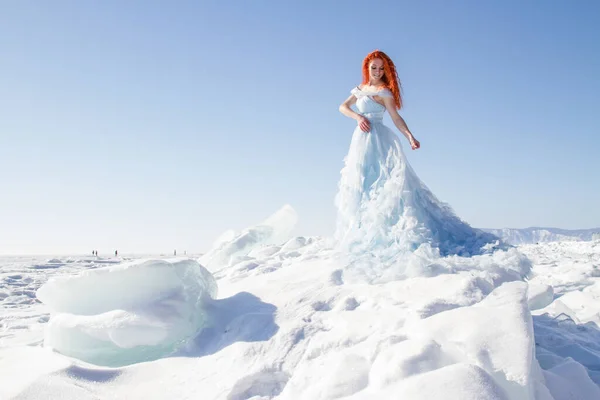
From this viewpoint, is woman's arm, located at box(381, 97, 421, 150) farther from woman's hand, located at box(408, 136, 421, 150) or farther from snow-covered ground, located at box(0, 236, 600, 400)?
snow-covered ground, located at box(0, 236, 600, 400)

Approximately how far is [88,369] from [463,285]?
2.45 m

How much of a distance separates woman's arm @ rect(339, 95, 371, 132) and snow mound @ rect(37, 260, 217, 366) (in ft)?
6.55

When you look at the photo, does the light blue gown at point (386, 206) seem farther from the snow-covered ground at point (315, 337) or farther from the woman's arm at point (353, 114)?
the snow-covered ground at point (315, 337)

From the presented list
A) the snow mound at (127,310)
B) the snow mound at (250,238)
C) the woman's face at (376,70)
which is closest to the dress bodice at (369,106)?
the woman's face at (376,70)

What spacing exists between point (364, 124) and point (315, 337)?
221cm

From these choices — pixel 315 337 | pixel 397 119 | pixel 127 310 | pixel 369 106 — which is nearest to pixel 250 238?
pixel 369 106

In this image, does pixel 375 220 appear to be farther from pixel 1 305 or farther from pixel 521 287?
pixel 1 305

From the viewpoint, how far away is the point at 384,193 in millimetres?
3746

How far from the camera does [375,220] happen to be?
145 inches

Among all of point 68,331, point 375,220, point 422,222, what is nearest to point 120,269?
point 68,331

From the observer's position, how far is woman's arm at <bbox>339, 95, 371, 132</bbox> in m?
4.11

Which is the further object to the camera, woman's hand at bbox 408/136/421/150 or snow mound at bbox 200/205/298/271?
snow mound at bbox 200/205/298/271

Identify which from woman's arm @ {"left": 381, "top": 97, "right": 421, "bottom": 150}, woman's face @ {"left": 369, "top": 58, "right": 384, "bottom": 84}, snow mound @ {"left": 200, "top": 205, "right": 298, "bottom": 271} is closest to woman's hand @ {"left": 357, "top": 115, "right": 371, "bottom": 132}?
woman's arm @ {"left": 381, "top": 97, "right": 421, "bottom": 150}

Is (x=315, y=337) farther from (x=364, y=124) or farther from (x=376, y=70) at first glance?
(x=376, y=70)
